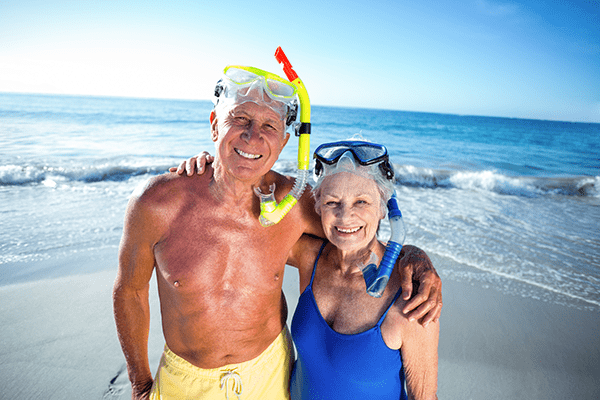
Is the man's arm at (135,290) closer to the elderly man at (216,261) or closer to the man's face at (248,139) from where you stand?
the elderly man at (216,261)

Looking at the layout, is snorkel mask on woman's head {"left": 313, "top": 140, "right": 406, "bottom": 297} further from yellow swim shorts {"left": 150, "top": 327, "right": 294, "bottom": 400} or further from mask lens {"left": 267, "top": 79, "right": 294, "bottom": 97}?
yellow swim shorts {"left": 150, "top": 327, "right": 294, "bottom": 400}

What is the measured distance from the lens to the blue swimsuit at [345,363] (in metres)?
1.65

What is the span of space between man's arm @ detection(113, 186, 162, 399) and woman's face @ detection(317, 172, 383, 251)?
1020 millimetres

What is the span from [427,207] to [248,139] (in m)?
7.20

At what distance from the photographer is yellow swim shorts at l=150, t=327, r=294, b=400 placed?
1915 millimetres

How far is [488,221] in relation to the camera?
719cm

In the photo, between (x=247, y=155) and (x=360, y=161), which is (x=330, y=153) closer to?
(x=360, y=161)

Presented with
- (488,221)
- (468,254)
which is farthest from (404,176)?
(468,254)

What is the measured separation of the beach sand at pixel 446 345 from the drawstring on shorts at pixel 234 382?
1466 millimetres

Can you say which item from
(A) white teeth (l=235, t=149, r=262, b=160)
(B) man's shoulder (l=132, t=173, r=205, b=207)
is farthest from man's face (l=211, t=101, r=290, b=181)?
(B) man's shoulder (l=132, t=173, r=205, b=207)

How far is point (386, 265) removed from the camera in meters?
1.72

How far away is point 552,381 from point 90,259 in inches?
224

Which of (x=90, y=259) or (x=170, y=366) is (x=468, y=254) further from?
(x=90, y=259)

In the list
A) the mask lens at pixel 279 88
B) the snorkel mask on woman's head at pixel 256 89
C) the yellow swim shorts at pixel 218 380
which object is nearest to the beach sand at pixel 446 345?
the yellow swim shorts at pixel 218 380
